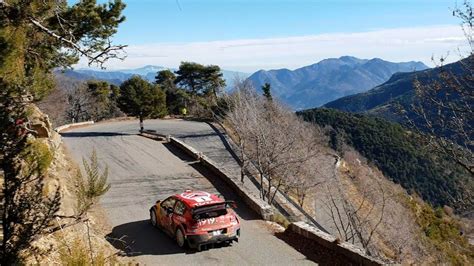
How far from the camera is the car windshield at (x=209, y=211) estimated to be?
12.7 metres

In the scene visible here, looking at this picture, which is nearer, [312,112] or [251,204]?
Answer: [251,204]

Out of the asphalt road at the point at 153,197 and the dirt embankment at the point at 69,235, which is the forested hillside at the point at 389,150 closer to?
the asphalt road at the point at 153,197

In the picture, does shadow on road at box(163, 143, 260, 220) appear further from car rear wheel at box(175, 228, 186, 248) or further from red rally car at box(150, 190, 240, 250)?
car rear wheel at box(175, 228, 186, 248)

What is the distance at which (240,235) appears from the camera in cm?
1402

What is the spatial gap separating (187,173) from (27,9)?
1573cm

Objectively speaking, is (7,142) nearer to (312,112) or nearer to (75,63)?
(75,63)

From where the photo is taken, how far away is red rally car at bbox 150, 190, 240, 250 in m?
12.5

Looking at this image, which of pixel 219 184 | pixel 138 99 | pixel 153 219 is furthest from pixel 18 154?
pixel 138 99

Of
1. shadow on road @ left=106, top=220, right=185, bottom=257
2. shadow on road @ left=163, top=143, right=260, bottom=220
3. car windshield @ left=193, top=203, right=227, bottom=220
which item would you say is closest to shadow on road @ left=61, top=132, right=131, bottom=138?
shadow on road @ left=163, top=143, right=260, bottom=220

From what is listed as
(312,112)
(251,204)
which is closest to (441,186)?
(312,112)

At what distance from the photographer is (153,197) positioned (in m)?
19.0

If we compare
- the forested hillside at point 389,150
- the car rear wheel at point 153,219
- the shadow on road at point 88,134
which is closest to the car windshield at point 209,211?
the car rear wheel at point 153,219

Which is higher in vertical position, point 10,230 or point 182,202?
point 10,230

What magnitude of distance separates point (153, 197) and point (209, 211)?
685 cm
